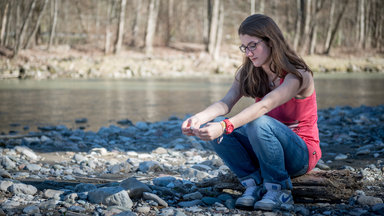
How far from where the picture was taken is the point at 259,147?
288 centimetres

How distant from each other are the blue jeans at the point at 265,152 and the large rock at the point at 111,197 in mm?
748

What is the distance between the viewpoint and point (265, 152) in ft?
9.44

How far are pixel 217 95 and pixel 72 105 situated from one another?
4348mm

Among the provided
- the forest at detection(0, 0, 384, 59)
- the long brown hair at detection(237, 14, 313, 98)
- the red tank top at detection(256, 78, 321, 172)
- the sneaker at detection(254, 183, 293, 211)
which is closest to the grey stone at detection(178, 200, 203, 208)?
the sneaker at detection(254, 183, 293, 211)

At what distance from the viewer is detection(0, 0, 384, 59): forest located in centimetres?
2697

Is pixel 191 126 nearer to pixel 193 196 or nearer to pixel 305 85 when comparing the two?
pixel 193 196

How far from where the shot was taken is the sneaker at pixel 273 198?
9.30ft

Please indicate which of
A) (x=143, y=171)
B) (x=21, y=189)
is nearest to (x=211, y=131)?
(x=21, y=189)

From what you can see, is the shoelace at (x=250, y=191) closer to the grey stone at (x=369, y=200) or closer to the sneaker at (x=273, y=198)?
the sneaker at (x=273, y=198)

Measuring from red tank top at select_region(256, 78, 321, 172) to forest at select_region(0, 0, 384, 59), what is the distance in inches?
851

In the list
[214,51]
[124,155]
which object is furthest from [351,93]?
[214,51]

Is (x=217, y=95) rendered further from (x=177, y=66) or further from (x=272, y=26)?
(x=177, y=66)

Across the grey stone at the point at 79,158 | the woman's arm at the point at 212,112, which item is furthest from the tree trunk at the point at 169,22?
the woman's arm at the point at 212,112

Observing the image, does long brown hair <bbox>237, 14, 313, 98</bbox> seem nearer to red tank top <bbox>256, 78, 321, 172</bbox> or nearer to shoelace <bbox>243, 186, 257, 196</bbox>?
red tank top <bbox>256, 78, 321, 172</bbox>
